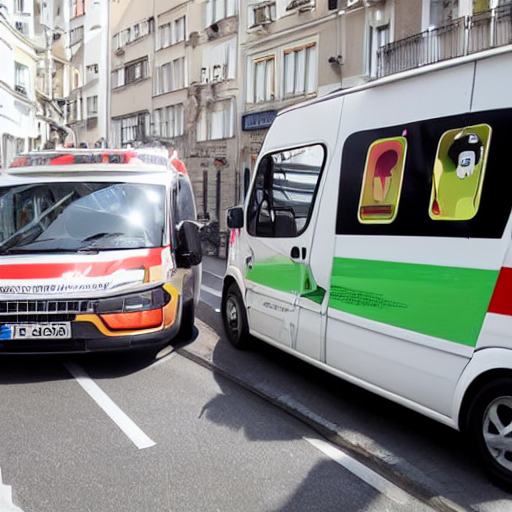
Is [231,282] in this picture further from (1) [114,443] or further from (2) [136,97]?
Result: (2) [136,97]

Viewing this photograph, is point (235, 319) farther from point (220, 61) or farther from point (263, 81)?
point (220, 61)

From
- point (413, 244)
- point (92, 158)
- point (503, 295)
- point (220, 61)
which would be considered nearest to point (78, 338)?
point (92, 158)

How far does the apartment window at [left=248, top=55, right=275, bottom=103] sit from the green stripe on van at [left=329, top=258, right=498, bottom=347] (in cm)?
1616

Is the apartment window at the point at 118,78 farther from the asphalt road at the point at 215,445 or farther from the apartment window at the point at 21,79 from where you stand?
the asphalt road at the point at 215,445

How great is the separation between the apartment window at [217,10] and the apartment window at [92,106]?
16.2 meters

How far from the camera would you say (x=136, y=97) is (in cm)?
3105

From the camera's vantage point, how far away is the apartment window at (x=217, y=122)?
73.2 feet

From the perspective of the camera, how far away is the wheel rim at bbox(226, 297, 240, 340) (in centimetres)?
679

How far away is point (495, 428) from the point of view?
357 centimetres

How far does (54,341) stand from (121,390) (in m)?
0.72

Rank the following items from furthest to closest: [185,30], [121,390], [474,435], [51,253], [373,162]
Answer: [185,30]
[51,253]
[121,390]
[373,162]
[474,435]

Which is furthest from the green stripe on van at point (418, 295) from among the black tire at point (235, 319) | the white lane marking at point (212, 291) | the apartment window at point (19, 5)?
the apartment window at point (19, 5)

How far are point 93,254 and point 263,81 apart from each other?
15.8 meters

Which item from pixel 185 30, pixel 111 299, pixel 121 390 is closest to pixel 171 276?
pixel 111 299
